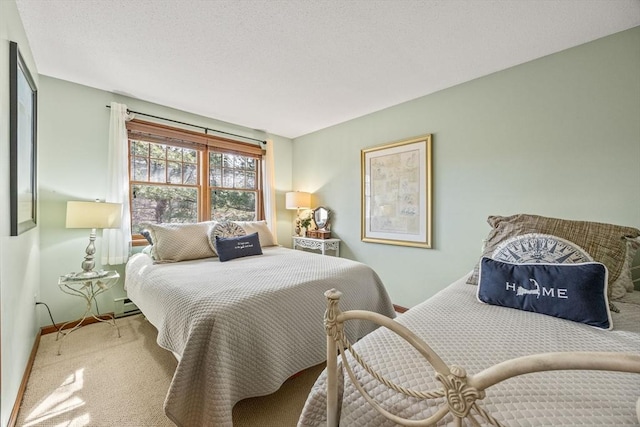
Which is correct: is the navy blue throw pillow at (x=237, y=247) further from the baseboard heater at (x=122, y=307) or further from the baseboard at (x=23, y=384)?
the baseboard at (x=23, y=384)

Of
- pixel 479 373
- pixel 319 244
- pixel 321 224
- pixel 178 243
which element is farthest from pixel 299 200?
pixel 479 373

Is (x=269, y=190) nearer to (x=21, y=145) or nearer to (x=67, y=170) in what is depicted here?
(x=67, y=170)

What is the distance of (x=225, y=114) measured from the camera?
345 centimetres

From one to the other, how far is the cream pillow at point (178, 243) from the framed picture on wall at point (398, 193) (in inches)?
74.8

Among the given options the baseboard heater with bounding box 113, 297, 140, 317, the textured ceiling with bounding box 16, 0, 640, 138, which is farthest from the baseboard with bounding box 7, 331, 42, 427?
the textured ceiling with bounding box 16, 0, 640, 138

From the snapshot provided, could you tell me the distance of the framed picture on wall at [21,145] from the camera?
144cm

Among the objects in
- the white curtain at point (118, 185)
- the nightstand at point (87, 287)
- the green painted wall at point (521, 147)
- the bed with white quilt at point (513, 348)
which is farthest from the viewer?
the white curtain at point (118, 185)

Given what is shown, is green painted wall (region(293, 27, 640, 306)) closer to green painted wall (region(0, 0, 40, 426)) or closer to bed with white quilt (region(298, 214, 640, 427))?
bed with white quilt (region(298, 214, 640, 427))

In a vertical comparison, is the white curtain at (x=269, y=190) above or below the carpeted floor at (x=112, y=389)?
above

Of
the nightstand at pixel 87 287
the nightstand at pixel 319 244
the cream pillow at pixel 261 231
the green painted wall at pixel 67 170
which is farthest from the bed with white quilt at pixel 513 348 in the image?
the green painted wall at pixel 67 170

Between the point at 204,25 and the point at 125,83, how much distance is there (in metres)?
1.38

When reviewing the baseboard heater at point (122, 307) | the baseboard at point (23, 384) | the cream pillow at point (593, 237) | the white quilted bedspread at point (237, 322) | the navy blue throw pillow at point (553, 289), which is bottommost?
the baseboard at point (23, 384)

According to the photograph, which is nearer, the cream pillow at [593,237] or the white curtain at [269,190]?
the cream pillow at [593,237]

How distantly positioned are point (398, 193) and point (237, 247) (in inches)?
73.7
